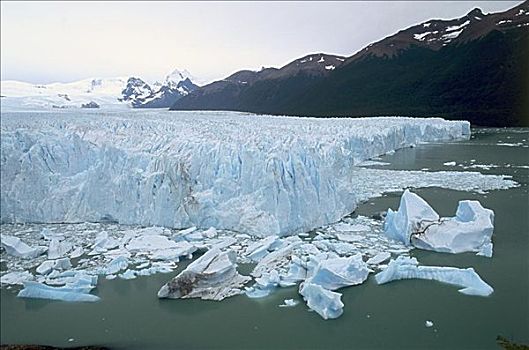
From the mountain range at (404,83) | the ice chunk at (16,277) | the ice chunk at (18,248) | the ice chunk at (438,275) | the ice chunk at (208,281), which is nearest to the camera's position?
the ice chunk at (16,277)

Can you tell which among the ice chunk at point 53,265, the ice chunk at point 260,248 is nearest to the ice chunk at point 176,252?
the ice chunk at point 260,248

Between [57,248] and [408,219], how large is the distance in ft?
10.4

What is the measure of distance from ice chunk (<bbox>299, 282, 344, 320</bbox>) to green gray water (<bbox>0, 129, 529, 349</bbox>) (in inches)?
2.4

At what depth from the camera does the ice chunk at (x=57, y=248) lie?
377 centimetres

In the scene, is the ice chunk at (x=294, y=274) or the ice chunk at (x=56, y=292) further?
the ice chunk at (x=294, y=274)

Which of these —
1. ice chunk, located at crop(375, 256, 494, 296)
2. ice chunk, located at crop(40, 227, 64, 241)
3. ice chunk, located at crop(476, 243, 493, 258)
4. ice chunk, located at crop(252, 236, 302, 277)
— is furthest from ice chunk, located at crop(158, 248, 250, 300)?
ice chunk, located at crop(476, 243, 493, 258)

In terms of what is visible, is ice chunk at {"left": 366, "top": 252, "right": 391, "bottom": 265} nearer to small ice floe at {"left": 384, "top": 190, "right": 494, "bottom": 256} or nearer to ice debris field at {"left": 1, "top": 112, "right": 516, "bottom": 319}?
ice debris field at {"left": 1, "top": 112, "right": 516, "bottom": 319}

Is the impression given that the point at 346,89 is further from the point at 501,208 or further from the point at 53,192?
the point at 53,192

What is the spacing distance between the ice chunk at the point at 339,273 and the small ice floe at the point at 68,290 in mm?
1556

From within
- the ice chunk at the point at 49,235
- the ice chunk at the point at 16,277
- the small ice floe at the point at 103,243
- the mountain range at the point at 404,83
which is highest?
the mountain range at the point at 404,83

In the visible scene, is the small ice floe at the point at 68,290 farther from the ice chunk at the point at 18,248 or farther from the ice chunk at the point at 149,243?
the ice chunk at the point at 149,243

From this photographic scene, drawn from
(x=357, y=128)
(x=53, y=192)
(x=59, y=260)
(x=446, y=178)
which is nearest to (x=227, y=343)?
(x=59, y=260)

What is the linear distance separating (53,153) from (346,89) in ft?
82.6

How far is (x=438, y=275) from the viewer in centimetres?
369
